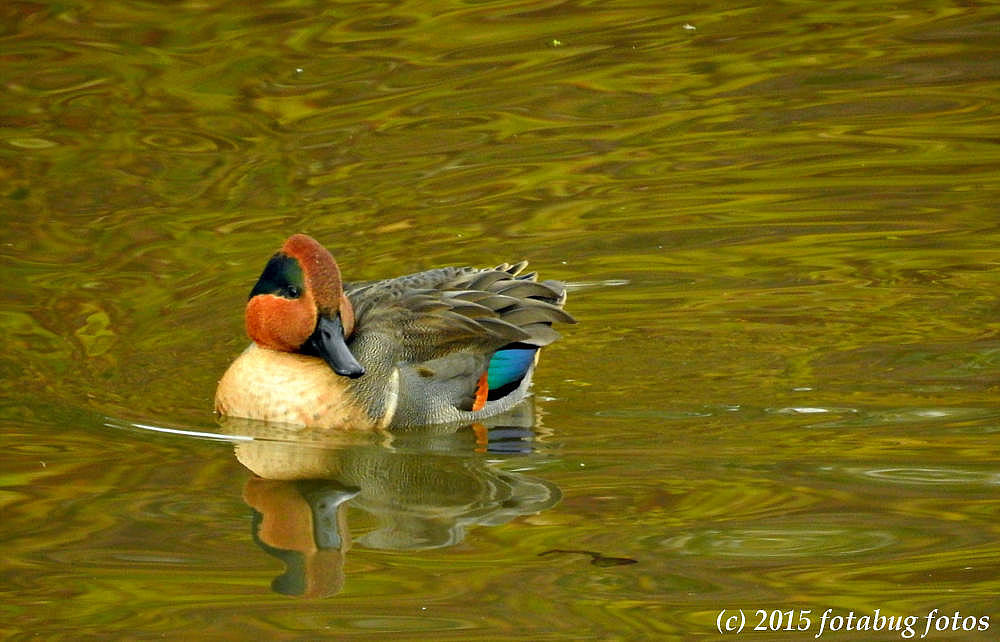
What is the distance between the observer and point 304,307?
319 inches

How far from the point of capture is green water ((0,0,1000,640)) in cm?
632

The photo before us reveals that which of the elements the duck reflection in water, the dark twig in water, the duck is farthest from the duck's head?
the dark twig in water

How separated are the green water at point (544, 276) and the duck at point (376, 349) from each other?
0.19 metres

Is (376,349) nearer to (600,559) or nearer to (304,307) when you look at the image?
(304,307)

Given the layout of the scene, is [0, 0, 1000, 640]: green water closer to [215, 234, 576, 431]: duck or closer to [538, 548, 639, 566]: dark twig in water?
[538, 548, 639, 566]: dark twig in water

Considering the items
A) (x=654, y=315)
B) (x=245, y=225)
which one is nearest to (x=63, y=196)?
(x=245, y=225)

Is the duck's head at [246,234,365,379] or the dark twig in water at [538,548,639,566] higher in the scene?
the duck's head at [246,234,365,379]

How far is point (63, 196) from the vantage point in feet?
37.0

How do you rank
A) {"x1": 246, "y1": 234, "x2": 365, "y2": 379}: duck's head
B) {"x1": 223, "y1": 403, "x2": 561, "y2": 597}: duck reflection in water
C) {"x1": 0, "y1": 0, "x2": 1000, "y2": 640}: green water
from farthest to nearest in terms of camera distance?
{"x1": 246, "y1": 234, "x2": 365, "y2": 379}: duck's head, {"x1": 223, "y1": 403, "x2": 561, "y2": 597}: duck reflection in water, {"x1": 0, "y1": 0, "x2": 1000, "y2": 640}: green water

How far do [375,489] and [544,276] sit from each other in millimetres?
2788

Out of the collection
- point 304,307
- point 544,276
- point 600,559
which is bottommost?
point 600,559

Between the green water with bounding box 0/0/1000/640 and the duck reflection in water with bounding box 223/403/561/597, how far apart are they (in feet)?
0.08

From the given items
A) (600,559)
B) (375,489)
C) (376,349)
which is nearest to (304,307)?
(376,349)

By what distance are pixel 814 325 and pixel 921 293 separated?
668mm
